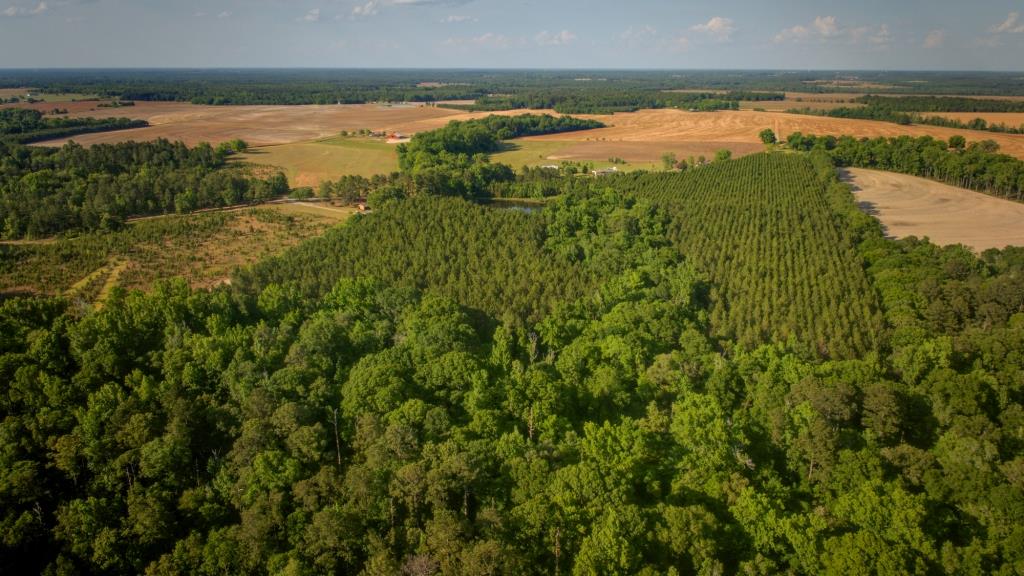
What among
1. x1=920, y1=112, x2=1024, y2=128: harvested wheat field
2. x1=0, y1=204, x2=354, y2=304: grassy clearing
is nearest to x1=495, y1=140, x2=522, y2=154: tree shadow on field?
x1=0, y1=204, x2=354, y2=304: grassy clearing

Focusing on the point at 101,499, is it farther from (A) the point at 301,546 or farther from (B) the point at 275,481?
(A) the point at 301,546

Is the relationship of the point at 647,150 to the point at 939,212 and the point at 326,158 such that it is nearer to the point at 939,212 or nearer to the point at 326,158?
the point at 939,212

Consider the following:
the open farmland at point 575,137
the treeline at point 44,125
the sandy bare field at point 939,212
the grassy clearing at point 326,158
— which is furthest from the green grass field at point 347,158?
the treeline at point 44,125

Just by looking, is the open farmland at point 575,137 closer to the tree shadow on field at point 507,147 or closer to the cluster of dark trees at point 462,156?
the cluster of dark trees at point 462,156

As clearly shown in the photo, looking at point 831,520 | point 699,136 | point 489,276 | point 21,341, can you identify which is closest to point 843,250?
point 489,276

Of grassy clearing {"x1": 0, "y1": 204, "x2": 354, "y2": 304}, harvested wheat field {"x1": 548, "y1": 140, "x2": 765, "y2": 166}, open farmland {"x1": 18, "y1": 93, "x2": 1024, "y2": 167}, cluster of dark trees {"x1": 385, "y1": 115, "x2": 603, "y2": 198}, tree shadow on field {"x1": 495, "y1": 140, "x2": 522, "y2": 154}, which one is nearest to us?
grassy clearing {"x1": 0, "y1": 204, "x2": 354, "y2": 304}

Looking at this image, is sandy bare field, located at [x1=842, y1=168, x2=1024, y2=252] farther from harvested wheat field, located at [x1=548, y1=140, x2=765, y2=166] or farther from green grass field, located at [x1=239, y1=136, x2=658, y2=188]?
green grass field, located at [x1=239, y1=136, x2=658, y2=188]
